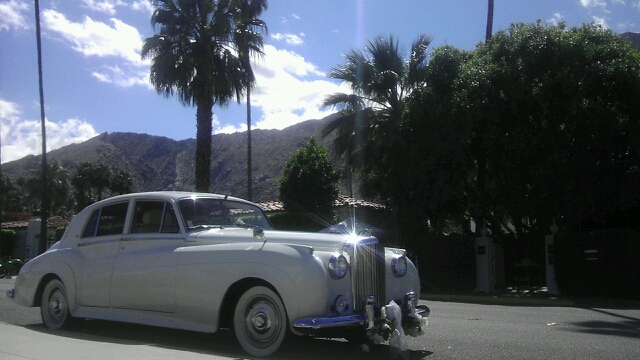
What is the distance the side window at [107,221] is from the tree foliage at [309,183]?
1804cm

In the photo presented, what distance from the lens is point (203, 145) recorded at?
69.8ft

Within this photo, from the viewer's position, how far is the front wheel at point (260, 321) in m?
6.13

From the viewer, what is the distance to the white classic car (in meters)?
6.01

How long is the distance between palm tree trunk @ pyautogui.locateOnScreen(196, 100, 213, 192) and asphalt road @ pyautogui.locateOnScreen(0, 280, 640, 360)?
11269 mm

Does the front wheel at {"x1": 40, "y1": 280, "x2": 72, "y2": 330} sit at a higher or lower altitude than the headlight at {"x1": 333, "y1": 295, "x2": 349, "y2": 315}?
lower

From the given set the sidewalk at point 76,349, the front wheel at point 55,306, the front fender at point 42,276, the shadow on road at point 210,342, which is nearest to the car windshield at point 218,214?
the shadow on road at point 210,342

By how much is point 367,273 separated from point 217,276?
1.47m

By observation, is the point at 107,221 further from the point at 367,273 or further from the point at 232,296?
the point at 367,273

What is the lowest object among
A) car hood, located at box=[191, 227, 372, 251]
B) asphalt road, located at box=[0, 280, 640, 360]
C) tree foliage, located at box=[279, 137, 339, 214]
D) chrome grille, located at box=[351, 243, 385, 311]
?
asphalt road, located at box=[0, 280, 640, 360]

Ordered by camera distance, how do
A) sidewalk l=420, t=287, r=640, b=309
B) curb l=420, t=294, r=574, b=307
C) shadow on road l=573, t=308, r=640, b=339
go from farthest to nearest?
curb l=420, t=294, r=574, b=307
sidewalk l=420, t=287, r=640, b=309
shadow on road l=573, t=308, r=640, b=339

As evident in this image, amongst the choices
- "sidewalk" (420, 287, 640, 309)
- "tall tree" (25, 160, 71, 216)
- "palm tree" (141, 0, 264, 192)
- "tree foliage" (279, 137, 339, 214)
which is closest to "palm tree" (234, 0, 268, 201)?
"palm tree" (141, 0, 264, 192)

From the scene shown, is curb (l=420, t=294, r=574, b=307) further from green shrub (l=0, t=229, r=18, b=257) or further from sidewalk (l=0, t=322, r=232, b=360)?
green shrub (l=0, t=229, r=18, b=257)

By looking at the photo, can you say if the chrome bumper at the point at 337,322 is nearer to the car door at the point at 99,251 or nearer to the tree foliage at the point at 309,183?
the car door at the point at 99,251

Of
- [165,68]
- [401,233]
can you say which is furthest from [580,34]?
[165,68]
